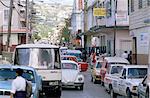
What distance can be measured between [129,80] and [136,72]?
1138 mm

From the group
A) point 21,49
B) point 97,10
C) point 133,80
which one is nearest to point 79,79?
point 21,49

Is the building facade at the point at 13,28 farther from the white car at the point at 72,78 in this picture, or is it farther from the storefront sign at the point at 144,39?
the white car at the point at 72,78

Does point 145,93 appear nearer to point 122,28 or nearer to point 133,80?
point 133,80

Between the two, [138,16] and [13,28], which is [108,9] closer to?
[138,16]

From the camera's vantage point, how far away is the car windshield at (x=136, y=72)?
2030cm

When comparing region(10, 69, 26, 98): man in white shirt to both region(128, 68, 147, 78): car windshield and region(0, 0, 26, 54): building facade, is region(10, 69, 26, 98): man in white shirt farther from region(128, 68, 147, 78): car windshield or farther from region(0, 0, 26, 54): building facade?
region(0, 0, 26, 54): building facade

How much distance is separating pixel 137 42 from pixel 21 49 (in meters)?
18.2

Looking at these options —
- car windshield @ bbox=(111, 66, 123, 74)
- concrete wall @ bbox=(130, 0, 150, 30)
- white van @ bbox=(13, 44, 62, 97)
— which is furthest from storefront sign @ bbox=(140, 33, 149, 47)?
white van @ bbox=(13, 44, 62, 97)

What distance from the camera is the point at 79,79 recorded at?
26.4 metres

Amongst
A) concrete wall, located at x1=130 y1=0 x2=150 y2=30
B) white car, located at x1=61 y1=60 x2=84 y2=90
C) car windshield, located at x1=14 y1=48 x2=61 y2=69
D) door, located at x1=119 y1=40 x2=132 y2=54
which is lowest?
white car, located at x1=61 y1=60 x2=84 y2=90

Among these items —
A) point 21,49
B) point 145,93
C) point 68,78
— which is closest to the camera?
point 145,93

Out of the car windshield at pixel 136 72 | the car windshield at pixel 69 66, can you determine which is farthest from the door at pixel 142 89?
the car windshield at pixel 69 66

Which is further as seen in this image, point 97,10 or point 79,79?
point 97,10

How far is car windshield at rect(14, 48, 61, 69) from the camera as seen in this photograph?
70.9 feet
